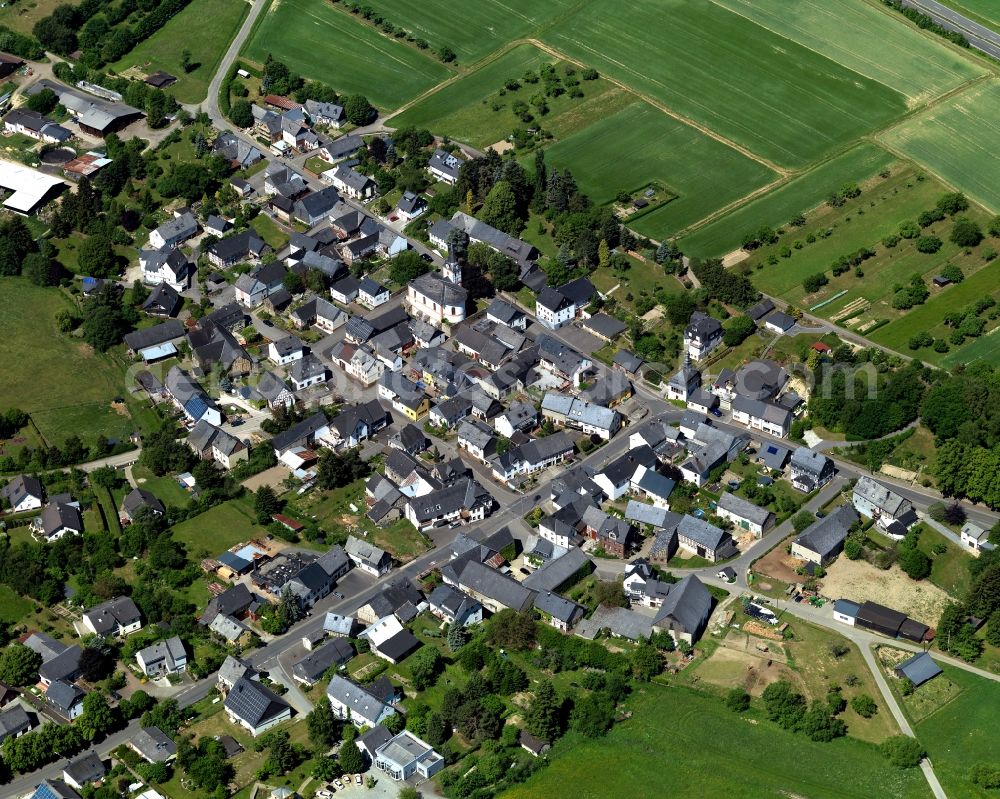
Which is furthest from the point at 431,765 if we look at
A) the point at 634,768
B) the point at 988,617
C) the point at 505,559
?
the point at 988,617

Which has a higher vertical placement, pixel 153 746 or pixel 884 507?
pixel 884 507

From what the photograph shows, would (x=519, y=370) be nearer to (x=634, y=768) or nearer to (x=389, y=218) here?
(x=389, y=218)

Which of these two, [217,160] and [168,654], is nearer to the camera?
[168,654]

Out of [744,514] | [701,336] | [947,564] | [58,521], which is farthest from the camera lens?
[701,336]

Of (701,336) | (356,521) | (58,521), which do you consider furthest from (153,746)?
(701,336)

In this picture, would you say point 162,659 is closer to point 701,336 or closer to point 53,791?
point 53,791

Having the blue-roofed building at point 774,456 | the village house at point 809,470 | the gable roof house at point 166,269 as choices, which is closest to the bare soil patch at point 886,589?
the village house at point 809,470

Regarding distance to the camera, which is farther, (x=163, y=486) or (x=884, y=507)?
(x=163, y=486)
